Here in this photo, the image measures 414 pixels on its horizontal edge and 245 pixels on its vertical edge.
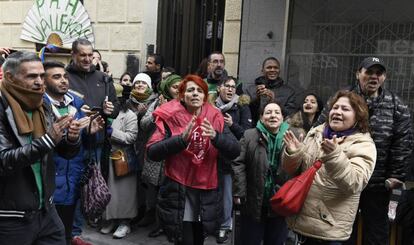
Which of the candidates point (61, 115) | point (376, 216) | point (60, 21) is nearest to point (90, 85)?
point (61, 115)

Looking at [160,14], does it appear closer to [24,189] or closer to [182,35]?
[182,35]

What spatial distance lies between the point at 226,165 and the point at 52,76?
1631 mm

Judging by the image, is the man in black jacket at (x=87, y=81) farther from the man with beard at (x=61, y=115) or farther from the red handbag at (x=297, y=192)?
the red handbag at (x=297, y=192)

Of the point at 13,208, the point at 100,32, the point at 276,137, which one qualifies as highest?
the point at 100,32

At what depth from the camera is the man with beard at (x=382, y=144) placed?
12.8 ft

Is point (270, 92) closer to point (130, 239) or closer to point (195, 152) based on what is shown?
point (195, 152)

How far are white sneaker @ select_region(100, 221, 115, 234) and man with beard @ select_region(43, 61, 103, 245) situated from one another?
3.90 feet

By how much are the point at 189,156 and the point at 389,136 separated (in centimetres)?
167

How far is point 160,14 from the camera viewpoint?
26.2 feet

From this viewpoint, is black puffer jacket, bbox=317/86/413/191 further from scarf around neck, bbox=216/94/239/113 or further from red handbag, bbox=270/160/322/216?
scarf around neck, bbox=216/94/239/113

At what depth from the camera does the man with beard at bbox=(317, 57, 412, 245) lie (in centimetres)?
390

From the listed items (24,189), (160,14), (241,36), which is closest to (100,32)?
(160,14)

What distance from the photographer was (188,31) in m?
7.75

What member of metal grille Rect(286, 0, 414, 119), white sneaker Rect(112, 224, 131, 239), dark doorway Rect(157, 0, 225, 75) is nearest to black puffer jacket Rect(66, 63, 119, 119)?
white sneaker Rect(112, 224, 131, 239)
